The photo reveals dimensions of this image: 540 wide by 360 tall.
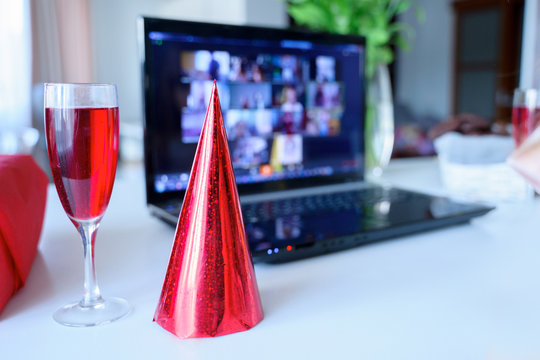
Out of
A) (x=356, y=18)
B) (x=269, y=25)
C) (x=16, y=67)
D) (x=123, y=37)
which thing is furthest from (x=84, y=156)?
(x=123, y=37)

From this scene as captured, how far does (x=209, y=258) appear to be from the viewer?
0.37 metres

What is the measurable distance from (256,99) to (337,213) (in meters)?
0.26

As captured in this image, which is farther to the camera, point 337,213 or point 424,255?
point 337,213

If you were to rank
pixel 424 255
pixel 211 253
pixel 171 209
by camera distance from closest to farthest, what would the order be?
1. pixel 211 253
2. pixel 424 255
3. pixel 171 209

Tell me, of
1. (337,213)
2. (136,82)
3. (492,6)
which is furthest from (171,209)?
(492,6)

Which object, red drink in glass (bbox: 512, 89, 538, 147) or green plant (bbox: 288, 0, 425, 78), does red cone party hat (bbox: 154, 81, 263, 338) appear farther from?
green plant (bbox: 288, 0, 425, 78)

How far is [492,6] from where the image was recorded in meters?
4.38

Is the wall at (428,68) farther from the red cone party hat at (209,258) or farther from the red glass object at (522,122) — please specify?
the red cone party hat at (209,258)

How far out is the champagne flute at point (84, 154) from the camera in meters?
0.37

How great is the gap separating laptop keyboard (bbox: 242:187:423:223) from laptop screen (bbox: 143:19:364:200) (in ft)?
0.25

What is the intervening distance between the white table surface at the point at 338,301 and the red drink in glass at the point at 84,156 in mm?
102

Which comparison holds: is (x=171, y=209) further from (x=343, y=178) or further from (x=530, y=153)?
(x=530, y=153)

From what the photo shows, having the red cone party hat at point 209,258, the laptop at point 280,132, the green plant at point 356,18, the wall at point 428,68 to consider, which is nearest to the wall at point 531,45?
the green plant at point 356,18

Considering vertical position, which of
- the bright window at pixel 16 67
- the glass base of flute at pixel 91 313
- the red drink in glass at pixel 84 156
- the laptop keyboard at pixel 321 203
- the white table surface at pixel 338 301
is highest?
the bright window at pixel 16 67
